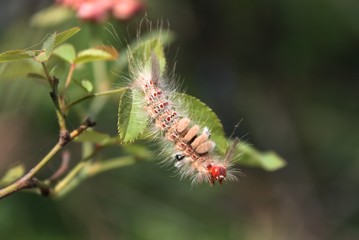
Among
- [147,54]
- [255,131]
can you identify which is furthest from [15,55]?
[255,131]

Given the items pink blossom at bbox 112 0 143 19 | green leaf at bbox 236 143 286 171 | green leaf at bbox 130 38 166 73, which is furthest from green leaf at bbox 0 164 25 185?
pink blossom at bbox 112 0 143 19

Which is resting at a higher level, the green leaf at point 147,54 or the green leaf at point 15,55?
the green leaf at point 147,54

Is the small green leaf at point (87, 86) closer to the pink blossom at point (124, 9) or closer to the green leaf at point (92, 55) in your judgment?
the green leaf at point (92, 55)

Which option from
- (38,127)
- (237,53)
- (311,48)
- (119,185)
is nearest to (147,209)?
(119,185)

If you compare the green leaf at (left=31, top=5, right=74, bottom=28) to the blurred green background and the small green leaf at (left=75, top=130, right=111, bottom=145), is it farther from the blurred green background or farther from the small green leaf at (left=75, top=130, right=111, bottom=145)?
the blurred green background

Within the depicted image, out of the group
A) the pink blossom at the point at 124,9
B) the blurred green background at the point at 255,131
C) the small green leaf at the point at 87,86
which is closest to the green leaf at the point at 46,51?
the small green leaf at the point at 87,86

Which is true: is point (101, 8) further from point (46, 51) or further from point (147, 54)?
point (46, 51)

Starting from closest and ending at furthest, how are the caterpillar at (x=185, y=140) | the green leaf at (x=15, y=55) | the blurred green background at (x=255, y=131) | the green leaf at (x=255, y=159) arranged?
the green leaf at (x=15, y=55)
the caterpillar at (x=185, y=140)
the green leaf at (x=255, y=159)
the blurred green background at (x=255, y=131)

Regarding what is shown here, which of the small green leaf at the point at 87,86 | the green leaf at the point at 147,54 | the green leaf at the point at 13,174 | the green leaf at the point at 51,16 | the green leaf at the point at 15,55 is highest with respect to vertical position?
the green leaf at the point at 51,16

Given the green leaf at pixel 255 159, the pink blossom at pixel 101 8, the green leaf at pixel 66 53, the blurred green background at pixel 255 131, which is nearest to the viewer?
the green leaf at pixel 66 53
